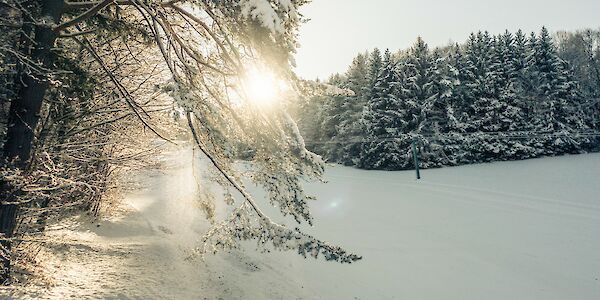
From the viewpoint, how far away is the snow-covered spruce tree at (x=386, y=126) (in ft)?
94.5

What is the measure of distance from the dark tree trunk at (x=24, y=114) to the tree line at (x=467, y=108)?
1025 inches

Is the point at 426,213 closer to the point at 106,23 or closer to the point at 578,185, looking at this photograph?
the point at 578,185

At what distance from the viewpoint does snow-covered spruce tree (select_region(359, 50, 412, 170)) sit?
28812 mm

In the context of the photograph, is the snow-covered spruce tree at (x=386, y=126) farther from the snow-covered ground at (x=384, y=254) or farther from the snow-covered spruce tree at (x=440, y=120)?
the snow-covered ground at (x=384, y=254)

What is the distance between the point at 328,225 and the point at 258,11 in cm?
Result: 1076

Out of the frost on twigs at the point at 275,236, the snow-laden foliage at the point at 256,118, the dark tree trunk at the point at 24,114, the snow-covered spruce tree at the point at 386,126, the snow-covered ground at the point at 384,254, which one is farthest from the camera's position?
the snow-covered spruce tree at the point at 386,126

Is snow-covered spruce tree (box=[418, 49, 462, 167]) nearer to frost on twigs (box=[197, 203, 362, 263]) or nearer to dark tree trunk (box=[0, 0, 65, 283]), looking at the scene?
frost on twigs (box=[197, 203, 362, 263])

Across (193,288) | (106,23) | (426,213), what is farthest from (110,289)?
(426,213)

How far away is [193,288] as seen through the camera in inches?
263

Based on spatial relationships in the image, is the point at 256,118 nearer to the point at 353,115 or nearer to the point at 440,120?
the point at 440,120

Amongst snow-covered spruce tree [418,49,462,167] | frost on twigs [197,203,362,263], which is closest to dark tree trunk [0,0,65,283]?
frost on twigs [197,203,362,263]

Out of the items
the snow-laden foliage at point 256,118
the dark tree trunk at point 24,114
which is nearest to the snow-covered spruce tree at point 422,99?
the snow-laden foliage at point 256,118

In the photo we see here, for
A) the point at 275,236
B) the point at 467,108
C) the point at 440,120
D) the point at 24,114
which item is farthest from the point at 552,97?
the point at 24,114

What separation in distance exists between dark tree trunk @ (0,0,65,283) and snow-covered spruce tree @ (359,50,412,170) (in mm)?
25761
